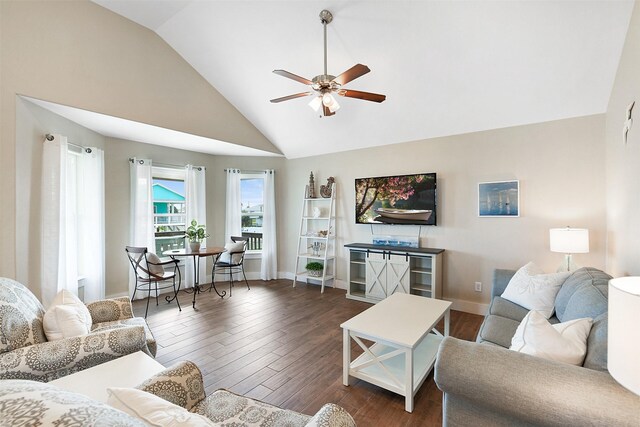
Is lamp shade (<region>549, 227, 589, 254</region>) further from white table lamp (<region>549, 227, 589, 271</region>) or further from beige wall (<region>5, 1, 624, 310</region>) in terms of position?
beige wall (<region>5, 1, 624, 310</region>)

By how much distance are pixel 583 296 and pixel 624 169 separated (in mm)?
1148

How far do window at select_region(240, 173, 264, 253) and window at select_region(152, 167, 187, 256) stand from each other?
1098 mm

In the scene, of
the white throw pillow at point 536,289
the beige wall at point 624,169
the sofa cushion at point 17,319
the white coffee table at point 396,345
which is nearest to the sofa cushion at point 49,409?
the sofa cushion at point 17,319

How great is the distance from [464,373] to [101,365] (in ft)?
6.40

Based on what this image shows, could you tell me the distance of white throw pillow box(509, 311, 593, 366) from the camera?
1.31 metres

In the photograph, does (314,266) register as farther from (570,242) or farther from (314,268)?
(570,242)

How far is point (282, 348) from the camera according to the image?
2854mm

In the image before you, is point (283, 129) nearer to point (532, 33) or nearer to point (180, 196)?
point (180, 196)

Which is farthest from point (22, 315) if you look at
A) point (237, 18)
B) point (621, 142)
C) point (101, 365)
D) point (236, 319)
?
point (621, 142)

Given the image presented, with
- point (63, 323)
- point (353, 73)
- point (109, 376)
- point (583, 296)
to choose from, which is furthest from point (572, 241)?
point (63, 323)

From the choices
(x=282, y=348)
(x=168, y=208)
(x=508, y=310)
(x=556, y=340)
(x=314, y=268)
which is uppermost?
(x=168, y=208)

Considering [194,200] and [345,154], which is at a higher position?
[345,154]

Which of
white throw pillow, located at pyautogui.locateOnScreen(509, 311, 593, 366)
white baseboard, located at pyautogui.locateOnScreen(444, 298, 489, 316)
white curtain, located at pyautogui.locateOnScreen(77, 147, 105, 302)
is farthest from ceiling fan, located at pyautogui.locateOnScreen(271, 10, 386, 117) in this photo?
white curtain, located at pyautogui.locateOnScreen(77, 147, 105, 302)

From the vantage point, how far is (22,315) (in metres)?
1.66
